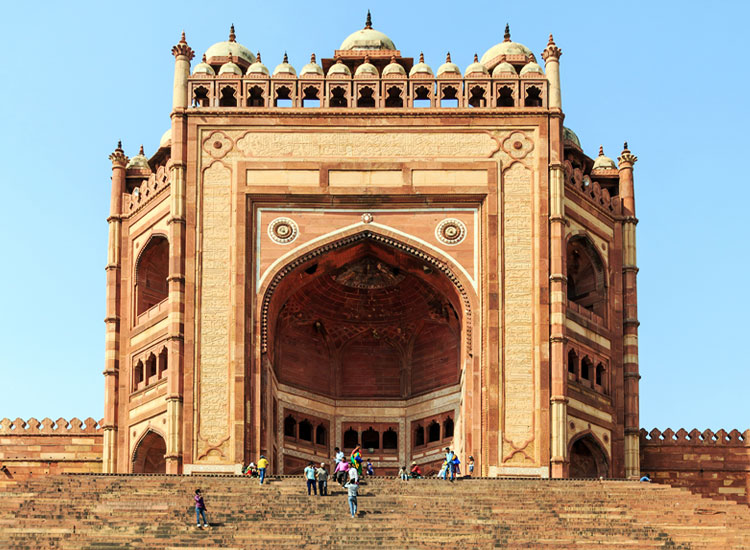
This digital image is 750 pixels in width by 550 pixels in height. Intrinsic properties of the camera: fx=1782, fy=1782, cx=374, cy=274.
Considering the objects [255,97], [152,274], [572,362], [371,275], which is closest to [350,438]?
[371,275]

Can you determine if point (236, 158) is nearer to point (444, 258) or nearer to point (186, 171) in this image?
point (186, 171)

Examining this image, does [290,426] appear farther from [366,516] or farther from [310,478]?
[366,516]

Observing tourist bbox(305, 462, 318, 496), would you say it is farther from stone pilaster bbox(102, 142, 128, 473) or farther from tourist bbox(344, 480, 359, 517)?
stone pilaster bbox(102, 142, 128, 473)

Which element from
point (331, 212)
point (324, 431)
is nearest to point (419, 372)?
point (324, 431)

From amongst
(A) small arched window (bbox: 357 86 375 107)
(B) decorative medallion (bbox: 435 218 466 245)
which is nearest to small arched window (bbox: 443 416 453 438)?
(B) decorative medallion (bbox: 435 218 466 245)

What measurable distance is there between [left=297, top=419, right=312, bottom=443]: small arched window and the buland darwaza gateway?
0.06 m

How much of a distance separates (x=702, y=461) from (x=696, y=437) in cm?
69

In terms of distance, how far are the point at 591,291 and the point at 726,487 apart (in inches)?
261

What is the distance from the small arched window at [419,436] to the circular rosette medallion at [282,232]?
727 centimetres

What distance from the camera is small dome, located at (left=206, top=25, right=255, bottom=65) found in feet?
169

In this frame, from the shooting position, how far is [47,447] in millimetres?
50344

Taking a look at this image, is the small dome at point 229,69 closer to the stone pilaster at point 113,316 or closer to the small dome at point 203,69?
the small dome at point 203,69

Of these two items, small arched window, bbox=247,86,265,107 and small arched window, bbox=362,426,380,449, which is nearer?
small arched window, bbox=247,86,265,107

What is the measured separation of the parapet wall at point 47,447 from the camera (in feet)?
164
